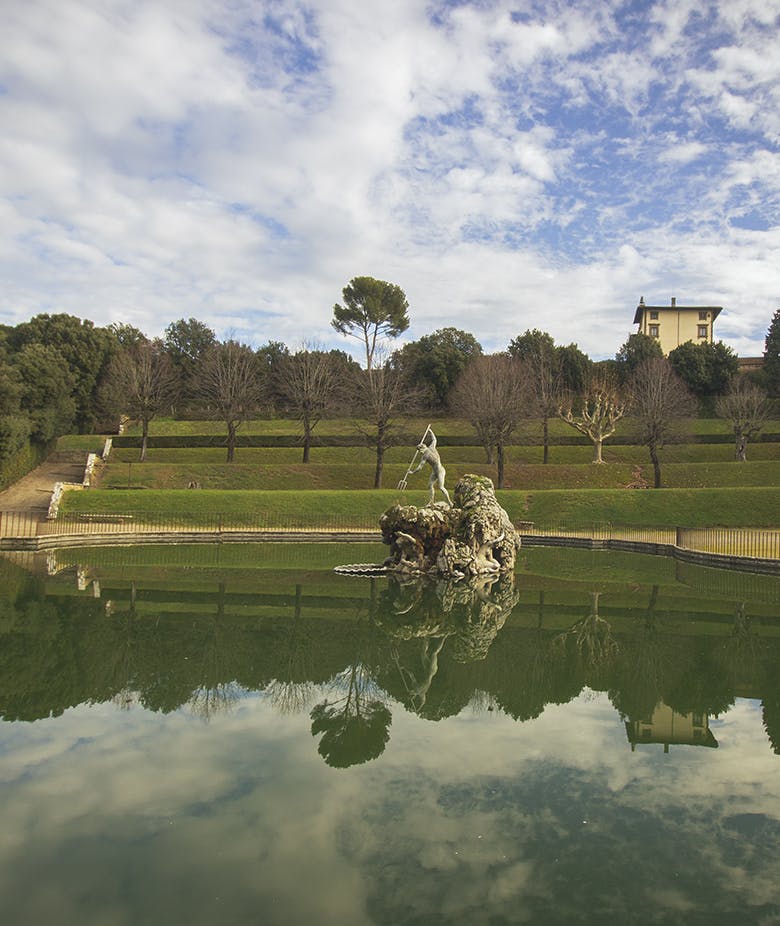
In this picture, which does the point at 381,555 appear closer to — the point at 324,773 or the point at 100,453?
the point at 324,773

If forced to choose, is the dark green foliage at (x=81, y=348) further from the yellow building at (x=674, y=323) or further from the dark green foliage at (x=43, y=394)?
the yellow building at (x=674, y=323)

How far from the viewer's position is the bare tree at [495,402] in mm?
44750

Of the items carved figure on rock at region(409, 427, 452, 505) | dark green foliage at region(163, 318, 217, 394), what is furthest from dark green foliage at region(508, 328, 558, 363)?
carved figure on rock at region(409, 427, 452, 505)

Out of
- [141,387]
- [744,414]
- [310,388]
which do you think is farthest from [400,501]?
→ [744,414]

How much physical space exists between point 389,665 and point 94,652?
15.3 feet

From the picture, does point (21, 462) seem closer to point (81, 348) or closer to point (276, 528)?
point (81, 348)

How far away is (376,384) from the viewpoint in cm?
4925

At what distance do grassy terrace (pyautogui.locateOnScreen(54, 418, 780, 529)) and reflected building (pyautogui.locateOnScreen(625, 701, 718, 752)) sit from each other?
22430 mm

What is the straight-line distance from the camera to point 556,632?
1300cm

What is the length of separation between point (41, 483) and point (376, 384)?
21954mm

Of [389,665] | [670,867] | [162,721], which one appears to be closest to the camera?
[670,867]

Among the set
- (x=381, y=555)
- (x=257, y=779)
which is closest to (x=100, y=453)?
(x=381, y=555)

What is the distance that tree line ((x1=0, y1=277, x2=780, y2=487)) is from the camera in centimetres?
4716

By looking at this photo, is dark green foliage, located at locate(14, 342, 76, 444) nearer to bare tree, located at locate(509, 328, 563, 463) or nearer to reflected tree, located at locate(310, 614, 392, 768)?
bare tree, located at locate(509, 328, 563, 463)
